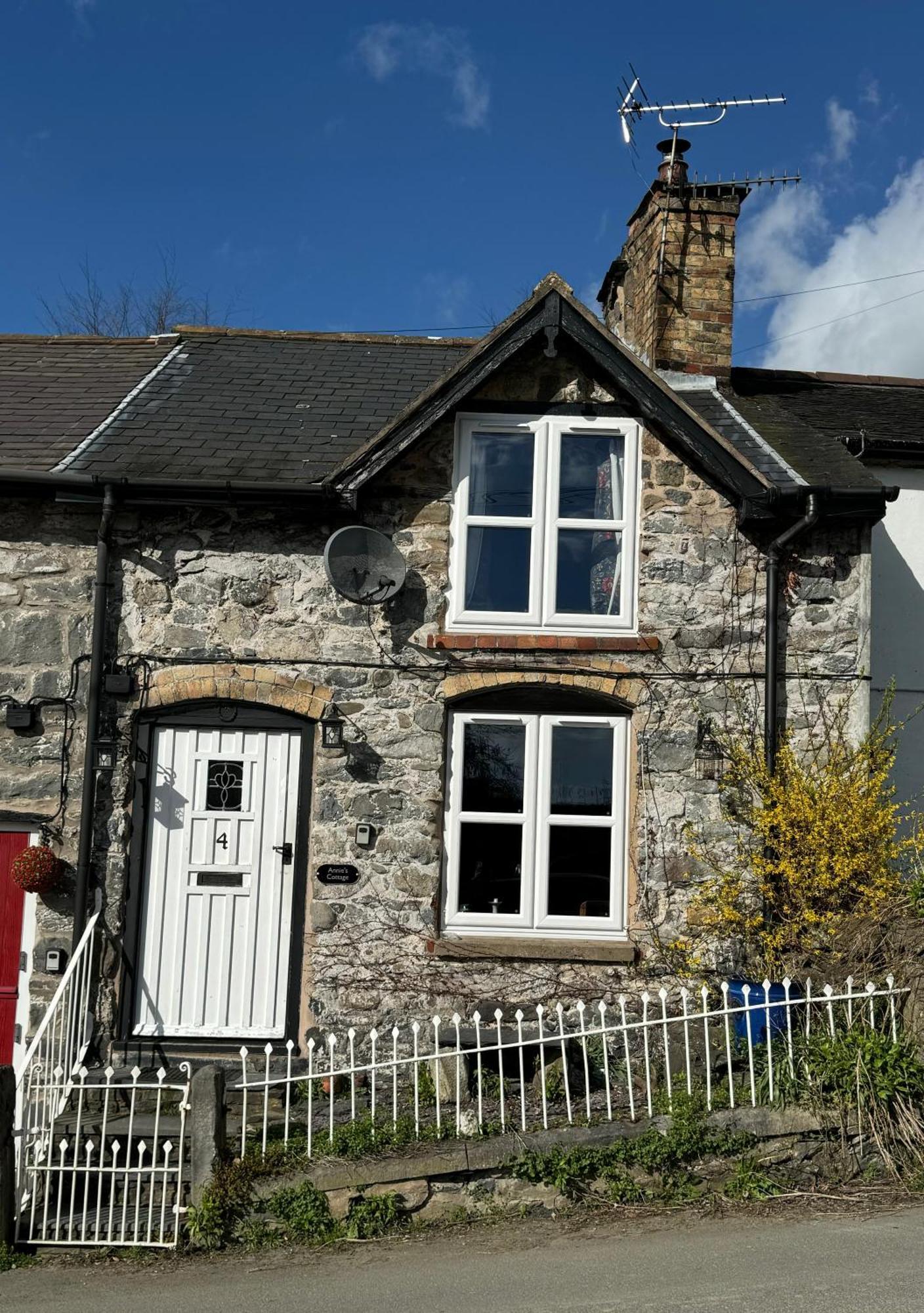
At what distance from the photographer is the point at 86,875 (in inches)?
338

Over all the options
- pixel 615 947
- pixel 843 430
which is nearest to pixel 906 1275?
pixel 615 947

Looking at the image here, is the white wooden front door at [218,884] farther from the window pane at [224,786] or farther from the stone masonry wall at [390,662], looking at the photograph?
the stone masonry wall at [390,662]

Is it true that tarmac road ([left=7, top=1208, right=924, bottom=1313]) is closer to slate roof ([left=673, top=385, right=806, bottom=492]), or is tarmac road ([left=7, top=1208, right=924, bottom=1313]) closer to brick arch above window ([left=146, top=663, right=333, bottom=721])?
brick arch above window ([left=146, top=663, right=333, bottom=721])

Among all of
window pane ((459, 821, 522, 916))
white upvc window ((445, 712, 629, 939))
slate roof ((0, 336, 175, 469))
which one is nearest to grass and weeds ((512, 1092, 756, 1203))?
white upvc window ((445, 712, 629, 939))

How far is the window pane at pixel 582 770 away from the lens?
9.02 meters

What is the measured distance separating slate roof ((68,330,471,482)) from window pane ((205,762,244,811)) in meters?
2.27

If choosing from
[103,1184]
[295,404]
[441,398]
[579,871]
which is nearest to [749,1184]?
[579,871]

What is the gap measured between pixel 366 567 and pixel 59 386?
4288 millimetres

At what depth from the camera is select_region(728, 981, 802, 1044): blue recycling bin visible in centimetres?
703

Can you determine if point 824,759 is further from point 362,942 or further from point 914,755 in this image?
point 362,942

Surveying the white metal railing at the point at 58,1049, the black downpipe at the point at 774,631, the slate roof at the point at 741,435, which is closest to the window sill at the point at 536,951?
the black downpipe at the point at 774,631

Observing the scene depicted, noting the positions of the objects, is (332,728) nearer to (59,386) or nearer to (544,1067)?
(544,1067)

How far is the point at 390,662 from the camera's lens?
8930 mm

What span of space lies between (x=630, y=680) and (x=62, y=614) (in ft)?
14.9
